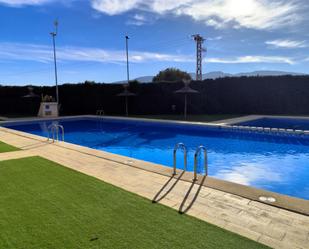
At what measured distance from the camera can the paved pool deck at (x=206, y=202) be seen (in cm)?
282

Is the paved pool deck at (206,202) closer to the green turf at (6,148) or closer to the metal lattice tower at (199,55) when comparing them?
the green turf at (6,148)

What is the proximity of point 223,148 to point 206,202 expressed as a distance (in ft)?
20.3

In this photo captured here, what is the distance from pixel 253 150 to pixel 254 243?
694 cm

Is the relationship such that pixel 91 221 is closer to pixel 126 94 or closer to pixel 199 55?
pixel 126 94

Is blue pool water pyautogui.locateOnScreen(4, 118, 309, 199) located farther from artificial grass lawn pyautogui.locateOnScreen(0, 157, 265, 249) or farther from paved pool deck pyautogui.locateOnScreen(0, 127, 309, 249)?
artificial grass lawn pyautogui.locateOnScreen(0, 157, 265, 249)

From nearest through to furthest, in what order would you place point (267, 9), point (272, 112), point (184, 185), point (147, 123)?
point (184, 185)
point (267, 9)
point (147, 123)
point (272, 112)

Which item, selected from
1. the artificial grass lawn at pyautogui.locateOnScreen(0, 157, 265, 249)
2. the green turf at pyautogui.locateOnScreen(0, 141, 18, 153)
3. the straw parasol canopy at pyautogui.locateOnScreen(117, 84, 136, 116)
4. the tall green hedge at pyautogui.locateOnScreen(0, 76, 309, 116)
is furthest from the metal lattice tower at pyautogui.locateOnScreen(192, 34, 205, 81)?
the artificial grass lawn at pyautogui.locateOnScreen(0, 157, 265, 249)

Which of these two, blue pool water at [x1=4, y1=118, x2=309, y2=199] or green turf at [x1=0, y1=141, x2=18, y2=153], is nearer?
blue pool water at [x1=4, y1=118, x2=309, y2=199]

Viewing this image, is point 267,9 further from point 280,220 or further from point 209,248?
point 209,248

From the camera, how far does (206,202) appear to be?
12.0ft

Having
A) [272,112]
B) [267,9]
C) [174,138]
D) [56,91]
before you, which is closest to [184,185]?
[174,138]

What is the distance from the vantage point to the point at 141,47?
28.2m

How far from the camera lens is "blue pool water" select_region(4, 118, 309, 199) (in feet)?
20.8

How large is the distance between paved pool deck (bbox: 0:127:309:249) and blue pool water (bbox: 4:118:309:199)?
2.29 metres
